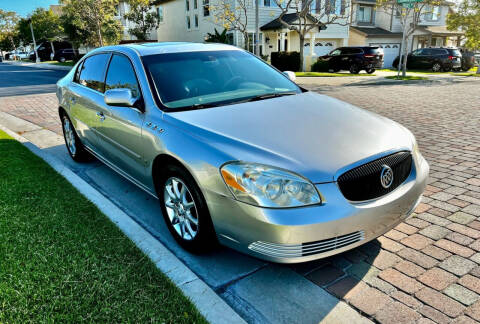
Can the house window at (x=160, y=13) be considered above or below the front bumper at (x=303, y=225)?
above

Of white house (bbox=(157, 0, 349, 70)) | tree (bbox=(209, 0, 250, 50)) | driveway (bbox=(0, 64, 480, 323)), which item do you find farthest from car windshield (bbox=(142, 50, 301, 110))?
white house (bbox=(157, 0, 349, 70))

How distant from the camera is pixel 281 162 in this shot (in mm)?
2469

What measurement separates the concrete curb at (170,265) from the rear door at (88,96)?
0.74 metres

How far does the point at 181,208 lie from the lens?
310cm

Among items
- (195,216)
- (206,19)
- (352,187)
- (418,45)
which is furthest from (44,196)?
(418,45)

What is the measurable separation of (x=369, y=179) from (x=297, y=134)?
61 cm

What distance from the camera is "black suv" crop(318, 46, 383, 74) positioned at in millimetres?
23141

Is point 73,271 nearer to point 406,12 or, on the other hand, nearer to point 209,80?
point 209,80

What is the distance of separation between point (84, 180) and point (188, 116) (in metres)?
2.48

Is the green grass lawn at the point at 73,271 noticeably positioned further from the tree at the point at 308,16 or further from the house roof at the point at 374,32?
the house roof at the point at 374,32

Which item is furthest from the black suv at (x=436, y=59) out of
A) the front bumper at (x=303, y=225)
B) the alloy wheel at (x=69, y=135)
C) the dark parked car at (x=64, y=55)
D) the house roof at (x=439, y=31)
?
the dark parked car at (x=64, y=55)

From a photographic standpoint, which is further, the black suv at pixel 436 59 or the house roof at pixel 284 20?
the house roof at pixel 284 20

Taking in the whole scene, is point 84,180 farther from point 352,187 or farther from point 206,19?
point 206,19

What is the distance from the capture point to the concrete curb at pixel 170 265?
2379 millimetres
